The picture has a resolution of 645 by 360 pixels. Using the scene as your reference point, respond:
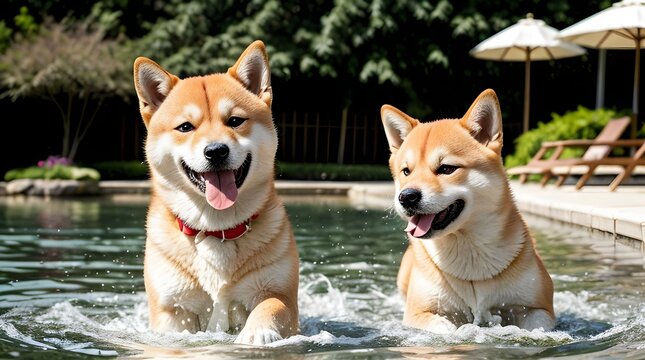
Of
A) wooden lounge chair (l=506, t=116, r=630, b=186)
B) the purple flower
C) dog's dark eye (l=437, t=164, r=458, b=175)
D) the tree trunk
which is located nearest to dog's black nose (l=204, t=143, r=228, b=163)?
dog's dark eye (l=437, t=164, r=458, b=175)

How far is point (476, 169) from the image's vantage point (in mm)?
4289

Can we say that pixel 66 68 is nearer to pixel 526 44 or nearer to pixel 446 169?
pixel 526 44

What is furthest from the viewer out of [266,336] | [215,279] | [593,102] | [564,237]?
[593,102]

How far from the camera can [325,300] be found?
18.7 ft

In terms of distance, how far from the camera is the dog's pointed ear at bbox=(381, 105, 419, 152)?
15.3 feet

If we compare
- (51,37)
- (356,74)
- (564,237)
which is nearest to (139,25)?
(51,37)

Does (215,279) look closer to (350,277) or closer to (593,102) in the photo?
(350,277)

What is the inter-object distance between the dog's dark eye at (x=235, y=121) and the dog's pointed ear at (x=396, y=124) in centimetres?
95

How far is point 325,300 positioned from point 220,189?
1.97 m

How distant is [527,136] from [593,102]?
686 cm

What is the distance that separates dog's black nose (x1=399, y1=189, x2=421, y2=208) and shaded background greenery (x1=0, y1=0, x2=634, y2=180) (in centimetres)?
1648

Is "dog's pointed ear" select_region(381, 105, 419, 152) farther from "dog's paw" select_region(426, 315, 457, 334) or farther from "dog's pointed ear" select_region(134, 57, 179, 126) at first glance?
"dog's pointed ear" select_region(134, 57, 179, 126)

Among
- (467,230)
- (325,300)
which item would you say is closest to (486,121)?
(467,230)

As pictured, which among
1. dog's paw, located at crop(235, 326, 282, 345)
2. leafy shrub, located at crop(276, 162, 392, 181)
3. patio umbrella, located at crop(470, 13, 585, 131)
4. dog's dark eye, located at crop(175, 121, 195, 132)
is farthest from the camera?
leafy shrub, located at crop(276, 162, 392, 181)
